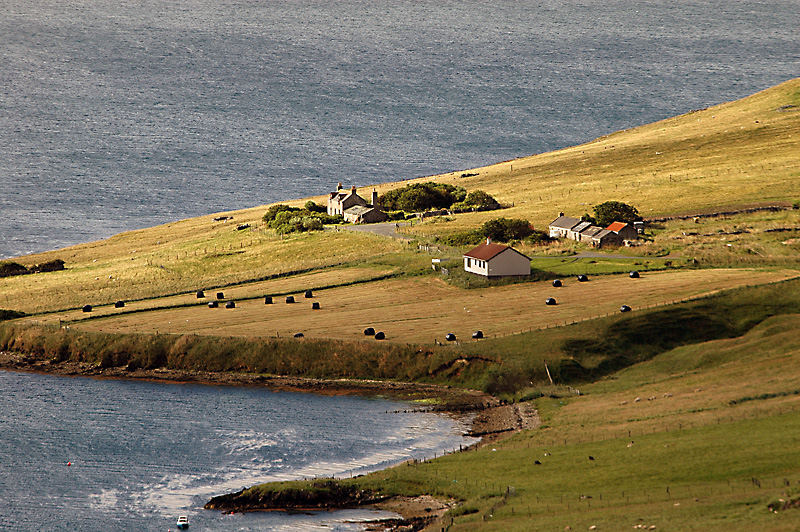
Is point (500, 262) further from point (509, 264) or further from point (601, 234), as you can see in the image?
point (601, 234)

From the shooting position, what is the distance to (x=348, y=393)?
83.9m

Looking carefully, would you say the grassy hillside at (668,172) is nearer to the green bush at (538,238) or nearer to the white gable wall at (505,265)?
the green bush at (538,238)

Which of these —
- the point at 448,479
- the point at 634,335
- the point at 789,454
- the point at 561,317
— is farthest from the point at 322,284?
the point at 789,454

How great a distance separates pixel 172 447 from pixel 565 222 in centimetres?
6674

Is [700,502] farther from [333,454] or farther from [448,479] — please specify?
[333,454]

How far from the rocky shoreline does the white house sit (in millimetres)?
23821

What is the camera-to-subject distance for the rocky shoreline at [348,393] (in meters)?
59.1

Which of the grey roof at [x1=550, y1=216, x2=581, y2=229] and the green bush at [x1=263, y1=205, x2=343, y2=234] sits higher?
the green bush at [x1=263, y1=205, x2=343, y2=234]

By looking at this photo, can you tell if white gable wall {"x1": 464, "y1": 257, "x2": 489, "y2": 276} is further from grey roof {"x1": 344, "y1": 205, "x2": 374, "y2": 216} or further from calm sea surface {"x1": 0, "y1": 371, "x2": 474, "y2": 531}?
grey roof {"x1": 344, "y1": 205, "x2": 374, "y2": 216}

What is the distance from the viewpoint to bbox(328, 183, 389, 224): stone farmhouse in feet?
486

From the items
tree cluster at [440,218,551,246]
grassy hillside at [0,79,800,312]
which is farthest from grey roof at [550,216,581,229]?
grassy hillside at [0,79,800,312]

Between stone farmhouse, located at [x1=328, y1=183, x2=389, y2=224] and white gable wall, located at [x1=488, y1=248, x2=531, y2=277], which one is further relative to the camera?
stone farmhouse, located at [x1=328, y1=183, x2=389, y2=224]

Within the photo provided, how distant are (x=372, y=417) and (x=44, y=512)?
2454cm

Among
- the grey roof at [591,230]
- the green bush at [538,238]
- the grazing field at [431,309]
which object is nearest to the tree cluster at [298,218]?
the green bush at [538,238]
